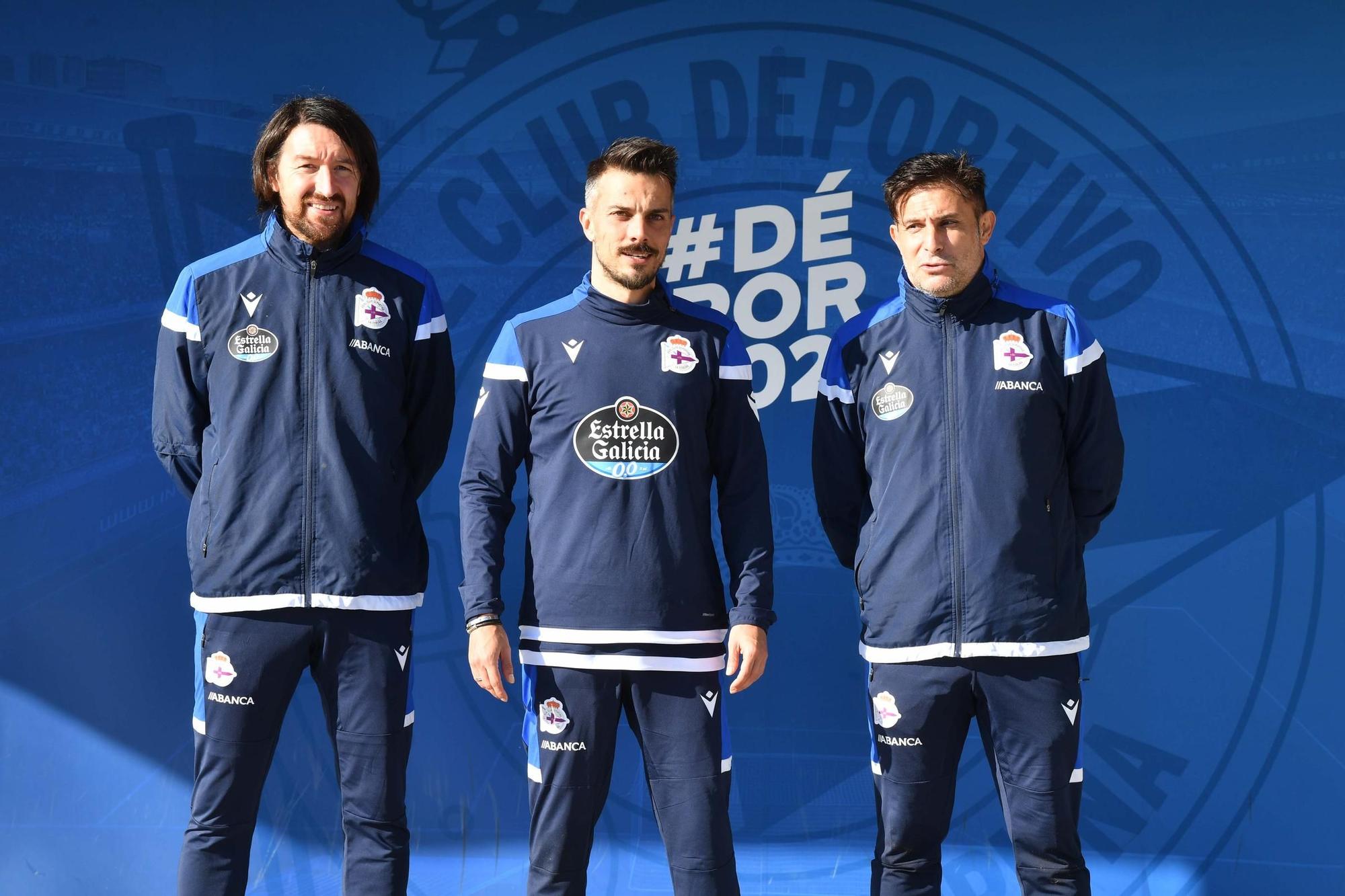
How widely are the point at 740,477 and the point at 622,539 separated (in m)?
0.27

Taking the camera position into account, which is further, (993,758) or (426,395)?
(426,395)

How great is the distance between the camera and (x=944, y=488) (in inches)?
91.3

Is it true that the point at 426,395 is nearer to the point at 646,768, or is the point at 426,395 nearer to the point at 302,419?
the point at 302,419

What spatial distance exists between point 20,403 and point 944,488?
2.54 m

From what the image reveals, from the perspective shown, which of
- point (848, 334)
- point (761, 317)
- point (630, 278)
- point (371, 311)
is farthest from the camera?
point (761, 317)

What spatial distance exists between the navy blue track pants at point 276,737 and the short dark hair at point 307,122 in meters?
0.87

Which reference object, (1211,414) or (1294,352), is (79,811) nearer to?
(1211,414)

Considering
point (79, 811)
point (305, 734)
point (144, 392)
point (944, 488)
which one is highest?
point (144, 392)

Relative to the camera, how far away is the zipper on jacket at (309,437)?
2283mm

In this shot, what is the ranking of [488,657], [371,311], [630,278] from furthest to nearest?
1. [371,311]
2. [630,278]
3. [488,657]

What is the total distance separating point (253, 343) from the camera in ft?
7.72

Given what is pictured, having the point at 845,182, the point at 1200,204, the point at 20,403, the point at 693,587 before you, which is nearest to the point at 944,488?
the point at 693,587

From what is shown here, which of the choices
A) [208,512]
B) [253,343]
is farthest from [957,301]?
[208,512]

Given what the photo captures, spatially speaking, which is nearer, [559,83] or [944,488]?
[944,488]
